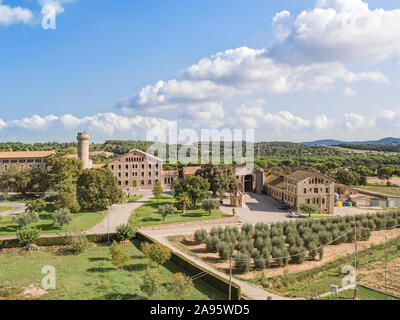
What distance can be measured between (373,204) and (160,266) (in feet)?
164

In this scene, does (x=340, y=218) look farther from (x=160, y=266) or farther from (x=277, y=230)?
(x=160, y=266)

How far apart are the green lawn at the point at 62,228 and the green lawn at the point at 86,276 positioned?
251 inches

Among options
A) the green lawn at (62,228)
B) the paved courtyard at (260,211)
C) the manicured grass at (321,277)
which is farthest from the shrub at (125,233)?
the paved courtyard at (260,211)

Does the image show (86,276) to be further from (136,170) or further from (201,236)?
(136,170)

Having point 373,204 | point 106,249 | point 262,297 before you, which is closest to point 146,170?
point 106,249

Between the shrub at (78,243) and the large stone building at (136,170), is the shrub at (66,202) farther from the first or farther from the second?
the large stone building at (136,170)

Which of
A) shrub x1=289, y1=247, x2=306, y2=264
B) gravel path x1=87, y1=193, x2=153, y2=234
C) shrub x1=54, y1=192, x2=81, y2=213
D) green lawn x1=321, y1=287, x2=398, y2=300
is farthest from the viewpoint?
shrub x1=54, y1=192, x2=81, y2=213

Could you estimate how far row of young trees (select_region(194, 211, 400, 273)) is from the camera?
29969 millimetres

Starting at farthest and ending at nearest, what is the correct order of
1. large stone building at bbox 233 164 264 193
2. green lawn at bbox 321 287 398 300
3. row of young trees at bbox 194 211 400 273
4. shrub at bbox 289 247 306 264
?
1. large stone building at bbox 233 164 264 193
2. shrub at bbox 289 247 306 264
3. row of young trees at bbox 194 211 400 273
4. green lawn at bbox 321 287 398 300

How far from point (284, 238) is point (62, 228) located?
1165 inches

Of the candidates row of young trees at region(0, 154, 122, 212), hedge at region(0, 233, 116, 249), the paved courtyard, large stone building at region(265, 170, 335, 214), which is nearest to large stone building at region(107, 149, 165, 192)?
row of young trees at region(0, 154, 122, 212)

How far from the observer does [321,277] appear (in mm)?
27062

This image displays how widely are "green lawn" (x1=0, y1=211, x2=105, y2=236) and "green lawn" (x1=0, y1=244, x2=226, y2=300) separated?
6.37 metres

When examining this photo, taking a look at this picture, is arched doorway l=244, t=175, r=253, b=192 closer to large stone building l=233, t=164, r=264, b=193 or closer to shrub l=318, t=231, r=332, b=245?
large stone building l=233, t=164, r=264, b=193
